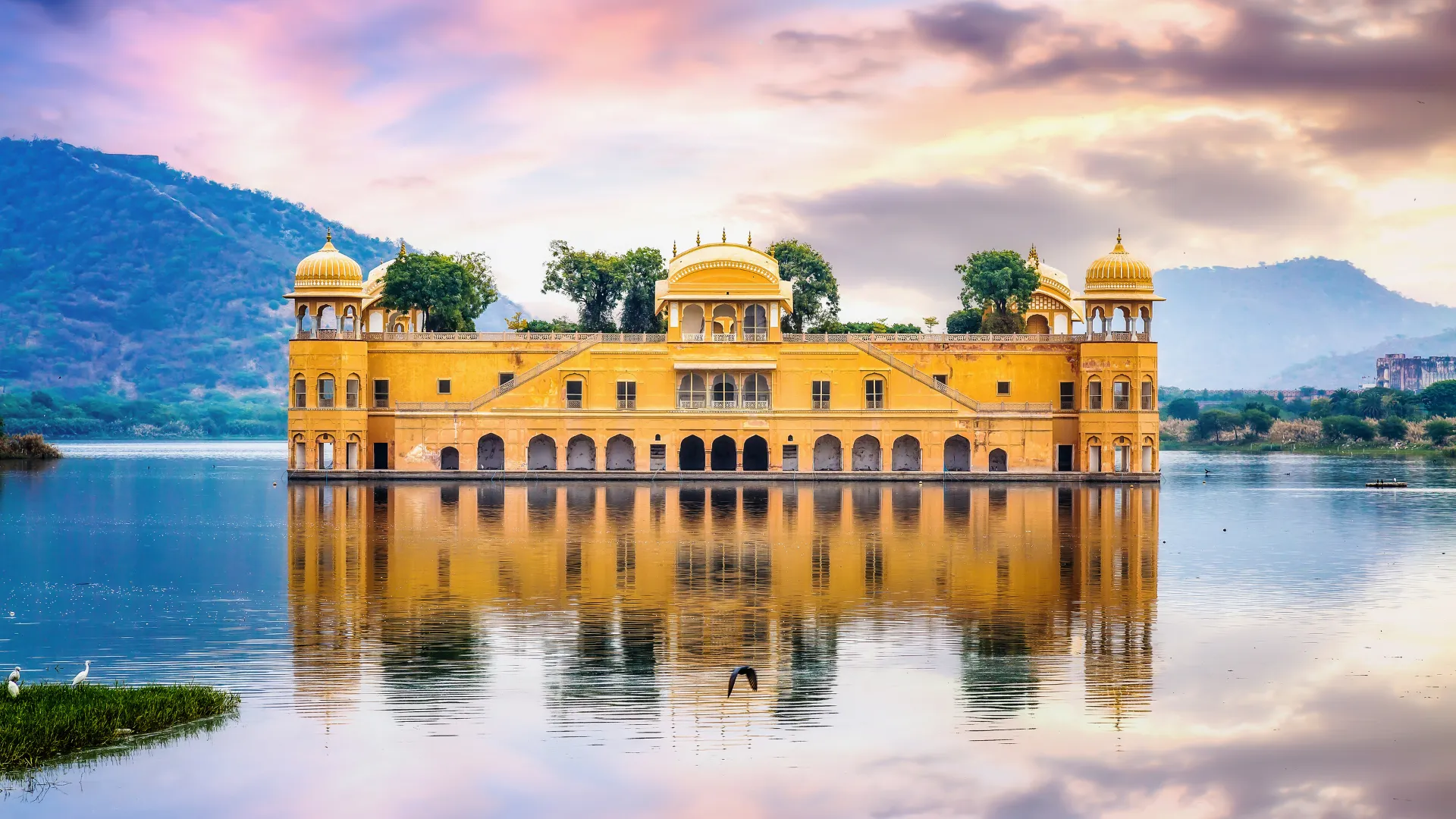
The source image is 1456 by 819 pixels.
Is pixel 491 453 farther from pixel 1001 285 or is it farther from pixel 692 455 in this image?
pixel 1001 285

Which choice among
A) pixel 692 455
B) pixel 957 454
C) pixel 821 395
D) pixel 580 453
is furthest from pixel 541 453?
pixel 957 454

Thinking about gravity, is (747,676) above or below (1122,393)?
below

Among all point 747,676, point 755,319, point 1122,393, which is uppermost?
point 755,319

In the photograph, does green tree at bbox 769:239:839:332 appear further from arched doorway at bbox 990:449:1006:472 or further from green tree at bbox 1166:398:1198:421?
green tree at bbox 1166:398:1198:421

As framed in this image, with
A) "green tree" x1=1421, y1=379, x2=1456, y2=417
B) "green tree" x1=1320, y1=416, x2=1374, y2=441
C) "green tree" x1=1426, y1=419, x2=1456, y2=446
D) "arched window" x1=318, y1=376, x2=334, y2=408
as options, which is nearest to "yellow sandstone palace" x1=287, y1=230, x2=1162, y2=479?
"arched window" x1=318, y1=376, x2=334, y2=408

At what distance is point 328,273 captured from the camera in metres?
65.2

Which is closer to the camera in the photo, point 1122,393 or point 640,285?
point 1122,393

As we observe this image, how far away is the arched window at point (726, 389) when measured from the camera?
212 ft

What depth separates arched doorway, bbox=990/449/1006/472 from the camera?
214 feet

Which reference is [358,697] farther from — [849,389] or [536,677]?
[849,389]

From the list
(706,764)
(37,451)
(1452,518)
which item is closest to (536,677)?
(706,764)

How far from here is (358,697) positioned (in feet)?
61.6

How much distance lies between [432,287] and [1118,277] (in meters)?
30.3

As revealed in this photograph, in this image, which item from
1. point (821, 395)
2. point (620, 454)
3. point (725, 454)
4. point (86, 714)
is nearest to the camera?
point (86, 714)
